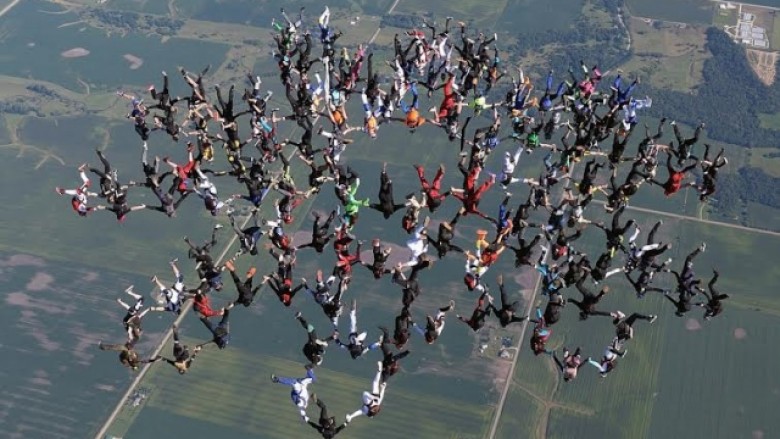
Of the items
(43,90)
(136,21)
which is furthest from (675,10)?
(43,90)

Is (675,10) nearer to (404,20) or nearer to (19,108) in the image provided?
(404,20)

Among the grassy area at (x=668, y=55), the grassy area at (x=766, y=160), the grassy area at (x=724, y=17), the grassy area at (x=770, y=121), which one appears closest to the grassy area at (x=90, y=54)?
the grassy area at (x=668, y=55)

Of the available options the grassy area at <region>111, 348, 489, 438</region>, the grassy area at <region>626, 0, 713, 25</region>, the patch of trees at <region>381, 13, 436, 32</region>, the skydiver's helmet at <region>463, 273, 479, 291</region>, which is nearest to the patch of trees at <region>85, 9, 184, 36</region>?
the patch of trees at <region>381, 13, 436, 32</region>

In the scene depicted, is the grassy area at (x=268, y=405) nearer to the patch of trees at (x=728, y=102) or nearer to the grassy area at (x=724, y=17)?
the patch of trees at (x=728, y=102)

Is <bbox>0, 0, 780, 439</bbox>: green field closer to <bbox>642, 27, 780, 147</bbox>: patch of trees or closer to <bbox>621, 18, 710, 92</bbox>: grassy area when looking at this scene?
<bbox>642, 27, 780, 147</bbox>: patch of trees

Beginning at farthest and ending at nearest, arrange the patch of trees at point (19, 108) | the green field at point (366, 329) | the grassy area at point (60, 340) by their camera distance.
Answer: the patch of trees at point (19, 108), the grassy area at point (60, 340), the green field at point (366, 329)

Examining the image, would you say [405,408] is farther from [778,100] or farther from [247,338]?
[778,100]
